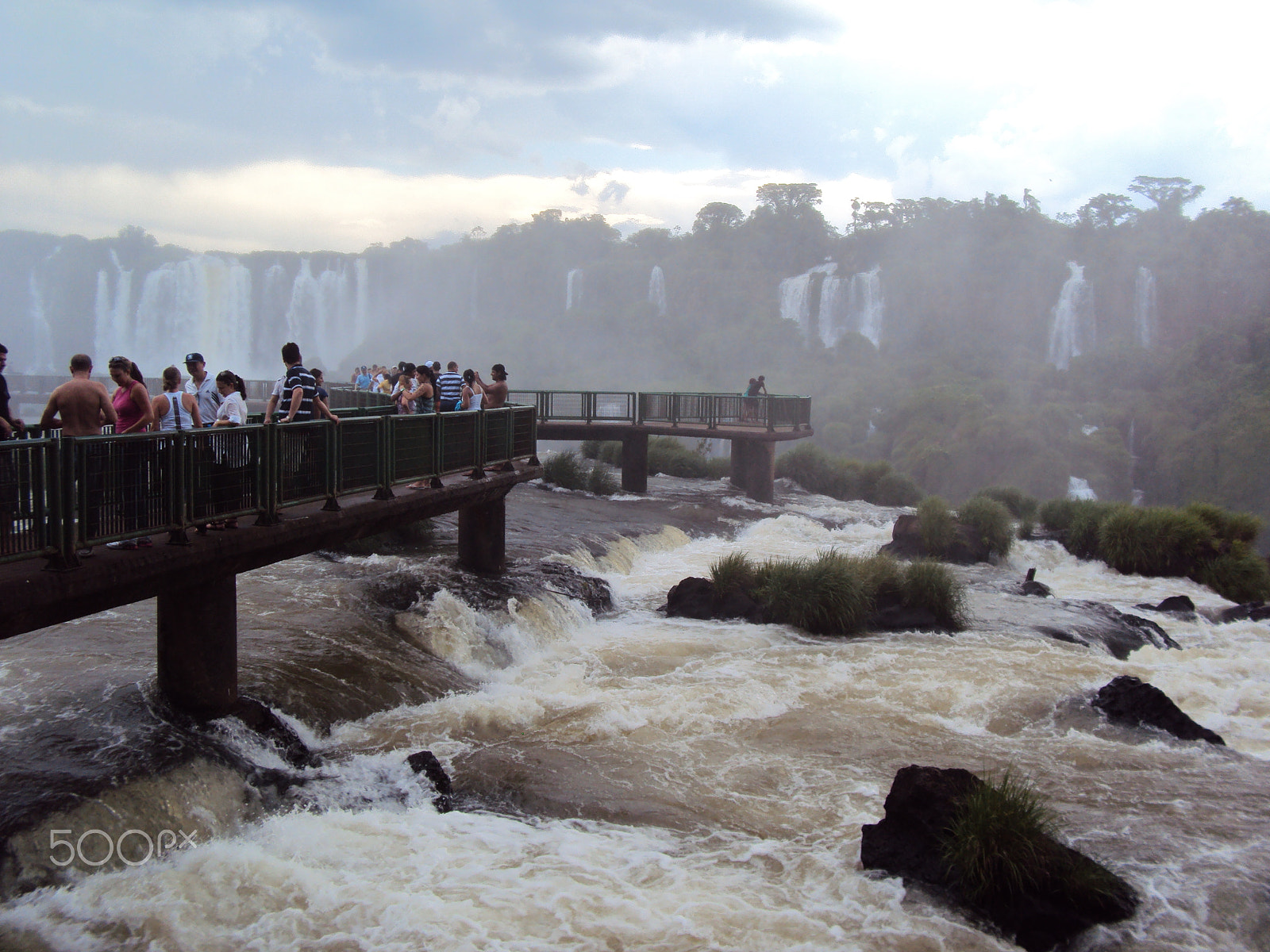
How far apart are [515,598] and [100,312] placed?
78573mm

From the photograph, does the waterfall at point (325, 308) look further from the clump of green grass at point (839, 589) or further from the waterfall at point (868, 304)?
the clump of green grass at point (839, 589)

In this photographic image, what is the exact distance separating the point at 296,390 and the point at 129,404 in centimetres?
159

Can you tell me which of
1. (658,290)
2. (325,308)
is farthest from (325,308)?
(658,290)

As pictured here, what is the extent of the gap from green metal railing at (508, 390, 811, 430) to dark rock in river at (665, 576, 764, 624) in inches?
433

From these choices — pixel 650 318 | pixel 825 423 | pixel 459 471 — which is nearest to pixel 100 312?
pixel 650 318

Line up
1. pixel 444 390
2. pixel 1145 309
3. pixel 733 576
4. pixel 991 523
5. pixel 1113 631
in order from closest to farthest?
pixel 444 390 → pixel 1113 631 → pixel 733 576 → pixel 991 523 → pixel 1145 309

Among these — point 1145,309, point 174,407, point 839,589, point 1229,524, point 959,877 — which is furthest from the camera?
point 1145,309

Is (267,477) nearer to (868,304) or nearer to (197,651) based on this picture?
(197,651)

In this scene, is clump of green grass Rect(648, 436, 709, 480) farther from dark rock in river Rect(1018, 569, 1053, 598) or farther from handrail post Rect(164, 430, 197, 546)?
handrail post Rect(164, 430, 197, 546)

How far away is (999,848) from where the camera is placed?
6039 mm

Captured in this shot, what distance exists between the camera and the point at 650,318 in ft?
313

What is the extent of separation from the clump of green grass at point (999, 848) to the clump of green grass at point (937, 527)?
13394 mm

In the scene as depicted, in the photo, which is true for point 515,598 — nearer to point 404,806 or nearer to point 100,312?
point 404,806

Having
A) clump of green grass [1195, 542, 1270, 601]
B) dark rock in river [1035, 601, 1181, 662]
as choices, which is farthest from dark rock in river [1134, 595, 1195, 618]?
clump of green grass [1195, 542, 1270, 601]
